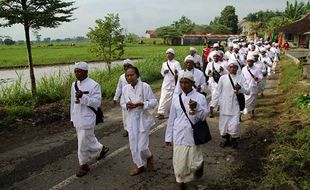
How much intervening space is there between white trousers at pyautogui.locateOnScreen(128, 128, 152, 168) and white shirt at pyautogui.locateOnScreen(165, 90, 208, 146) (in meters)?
0.76

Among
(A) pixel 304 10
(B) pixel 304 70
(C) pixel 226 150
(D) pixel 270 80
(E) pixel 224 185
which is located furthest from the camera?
(A) pixel 304 10

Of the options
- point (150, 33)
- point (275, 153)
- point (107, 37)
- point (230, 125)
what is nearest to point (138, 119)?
point (230, 125)

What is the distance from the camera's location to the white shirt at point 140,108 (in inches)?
245

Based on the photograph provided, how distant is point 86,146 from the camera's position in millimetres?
6289

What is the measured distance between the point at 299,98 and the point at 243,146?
3.72 m

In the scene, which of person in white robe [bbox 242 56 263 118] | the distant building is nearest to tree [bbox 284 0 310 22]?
person in white robe [bbox 242 56 263 118]

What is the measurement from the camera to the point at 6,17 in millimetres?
11055

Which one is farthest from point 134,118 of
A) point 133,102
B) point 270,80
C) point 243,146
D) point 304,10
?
point 304,10

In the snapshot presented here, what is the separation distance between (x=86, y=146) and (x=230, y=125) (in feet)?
10.1

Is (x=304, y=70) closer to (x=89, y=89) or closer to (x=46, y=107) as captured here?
(x=46, y=107)

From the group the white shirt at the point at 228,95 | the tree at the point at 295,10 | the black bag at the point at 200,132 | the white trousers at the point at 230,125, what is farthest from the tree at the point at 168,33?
the black bag at the point at 200,132

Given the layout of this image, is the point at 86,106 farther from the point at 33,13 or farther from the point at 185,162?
the point at 33,13

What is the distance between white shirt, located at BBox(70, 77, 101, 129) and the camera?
6184 mm

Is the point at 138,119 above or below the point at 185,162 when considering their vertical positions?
above
